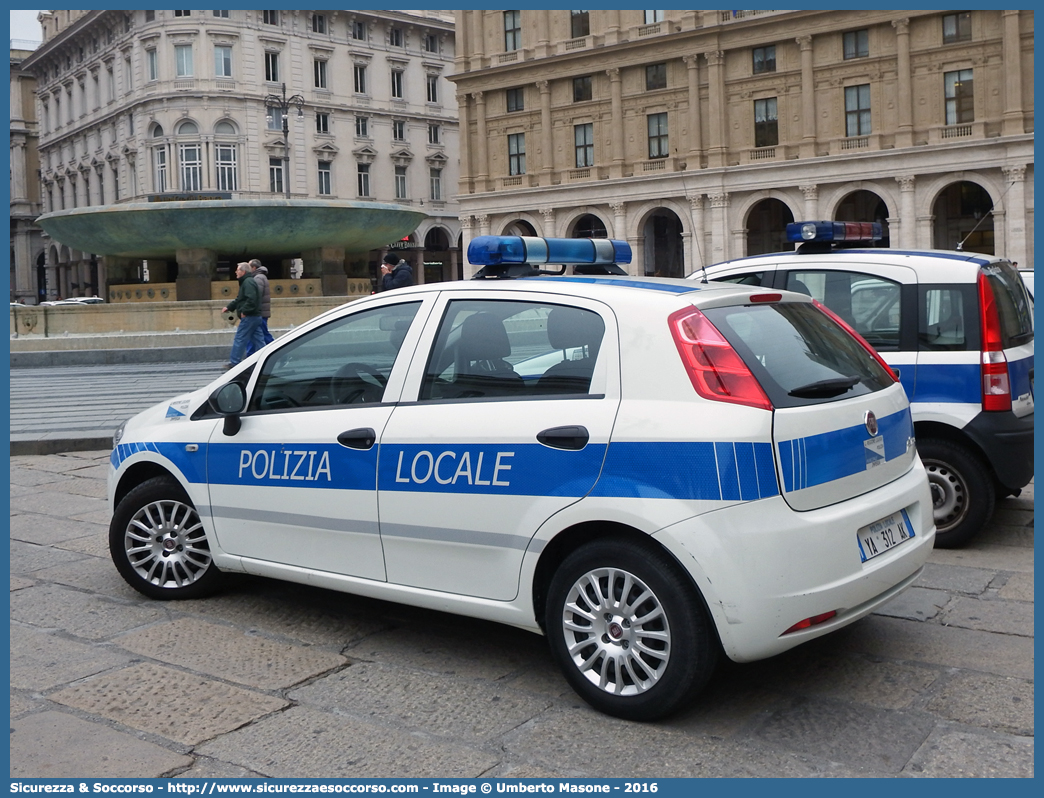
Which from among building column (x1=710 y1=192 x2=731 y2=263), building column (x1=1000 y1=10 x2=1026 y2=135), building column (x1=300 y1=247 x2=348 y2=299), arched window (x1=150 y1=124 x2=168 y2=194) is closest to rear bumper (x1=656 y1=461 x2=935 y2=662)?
building column (x1=300 y1=247 x2=348 y2=299)

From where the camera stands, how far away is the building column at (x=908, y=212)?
50.5 metres

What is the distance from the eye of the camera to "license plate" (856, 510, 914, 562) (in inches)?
156

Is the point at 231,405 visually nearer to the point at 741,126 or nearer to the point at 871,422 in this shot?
Answer: the point at 871,422

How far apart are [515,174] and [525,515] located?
201 ft

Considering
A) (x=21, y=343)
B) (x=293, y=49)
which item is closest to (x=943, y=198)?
(x=293, y=49)

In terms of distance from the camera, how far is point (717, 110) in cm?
5634

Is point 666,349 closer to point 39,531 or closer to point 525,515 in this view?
point 525,515

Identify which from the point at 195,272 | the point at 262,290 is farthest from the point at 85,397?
the point at 195,272

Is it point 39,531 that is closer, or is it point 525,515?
point 525,515

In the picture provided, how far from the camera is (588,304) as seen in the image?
4211 millimetres

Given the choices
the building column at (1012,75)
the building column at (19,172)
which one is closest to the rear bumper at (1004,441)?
the building column at (1012,75)

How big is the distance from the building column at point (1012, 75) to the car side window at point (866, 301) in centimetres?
4698

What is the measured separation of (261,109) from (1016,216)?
133ft

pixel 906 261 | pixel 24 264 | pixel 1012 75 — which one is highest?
pixel 1012 75
